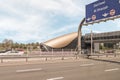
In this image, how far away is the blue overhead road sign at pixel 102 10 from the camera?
28.1 m

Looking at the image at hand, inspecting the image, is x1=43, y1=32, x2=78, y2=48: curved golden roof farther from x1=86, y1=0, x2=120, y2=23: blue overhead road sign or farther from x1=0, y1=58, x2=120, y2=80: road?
x1=0, y1=58, x2=120, y2=80: road

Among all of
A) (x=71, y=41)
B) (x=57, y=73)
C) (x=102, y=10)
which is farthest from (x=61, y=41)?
(x=57, y=73)

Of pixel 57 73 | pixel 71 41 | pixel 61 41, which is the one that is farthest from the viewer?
pixel 71 41

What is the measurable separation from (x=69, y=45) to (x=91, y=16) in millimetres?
63127

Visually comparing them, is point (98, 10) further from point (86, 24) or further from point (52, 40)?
point (52, 40)

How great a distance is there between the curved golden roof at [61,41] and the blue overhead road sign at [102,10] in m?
58.2

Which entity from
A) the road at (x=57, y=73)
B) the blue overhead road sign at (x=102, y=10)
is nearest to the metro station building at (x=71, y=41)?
the blue overhead road sign at (x=102, y=10)

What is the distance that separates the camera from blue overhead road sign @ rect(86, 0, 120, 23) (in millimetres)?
28147

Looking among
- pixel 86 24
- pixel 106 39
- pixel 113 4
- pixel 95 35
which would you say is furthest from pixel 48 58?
pixel 95 35

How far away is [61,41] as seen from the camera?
92.9 metres

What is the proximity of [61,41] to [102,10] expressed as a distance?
206ft

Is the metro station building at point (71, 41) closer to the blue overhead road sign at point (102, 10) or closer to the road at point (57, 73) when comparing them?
the blue overhead road sign at point (102, 10)

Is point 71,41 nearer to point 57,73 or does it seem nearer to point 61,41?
point 61,41

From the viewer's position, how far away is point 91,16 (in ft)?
108
